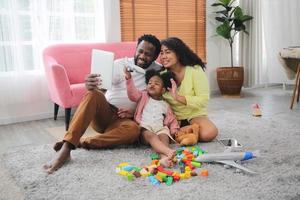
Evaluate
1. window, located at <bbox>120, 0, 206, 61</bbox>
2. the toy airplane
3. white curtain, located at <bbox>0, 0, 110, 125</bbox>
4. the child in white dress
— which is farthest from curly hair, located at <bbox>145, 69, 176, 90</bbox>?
window, located at <bbox>120, 0, 206, 61</bbox>


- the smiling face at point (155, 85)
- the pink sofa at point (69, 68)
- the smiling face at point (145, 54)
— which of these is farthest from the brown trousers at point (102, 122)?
the pink sofa at point (69, 68)

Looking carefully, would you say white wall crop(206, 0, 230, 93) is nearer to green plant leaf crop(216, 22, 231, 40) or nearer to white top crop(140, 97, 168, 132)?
green plant leaf crop(216, 22, 231, 40)

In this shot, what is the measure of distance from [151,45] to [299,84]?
2.32 meters

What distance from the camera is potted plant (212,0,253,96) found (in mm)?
4234

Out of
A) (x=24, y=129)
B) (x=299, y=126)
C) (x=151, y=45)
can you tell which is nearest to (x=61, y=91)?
(x=24, y=129)

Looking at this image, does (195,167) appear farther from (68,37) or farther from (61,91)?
(68,37)

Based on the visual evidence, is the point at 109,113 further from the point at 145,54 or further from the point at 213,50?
the point at 213,50

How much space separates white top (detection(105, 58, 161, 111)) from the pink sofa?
26.6 inches

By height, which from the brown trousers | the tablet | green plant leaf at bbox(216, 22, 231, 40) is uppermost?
green plant leaf at bbox(216, 22, 231, 40)

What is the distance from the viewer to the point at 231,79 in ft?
13.8

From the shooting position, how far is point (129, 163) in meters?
1.89

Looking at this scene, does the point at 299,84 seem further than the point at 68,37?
Yes

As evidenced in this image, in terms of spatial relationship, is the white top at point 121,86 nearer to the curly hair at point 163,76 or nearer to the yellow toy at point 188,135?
the curly hair at point 163,76

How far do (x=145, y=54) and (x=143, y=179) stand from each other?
2.82ft
